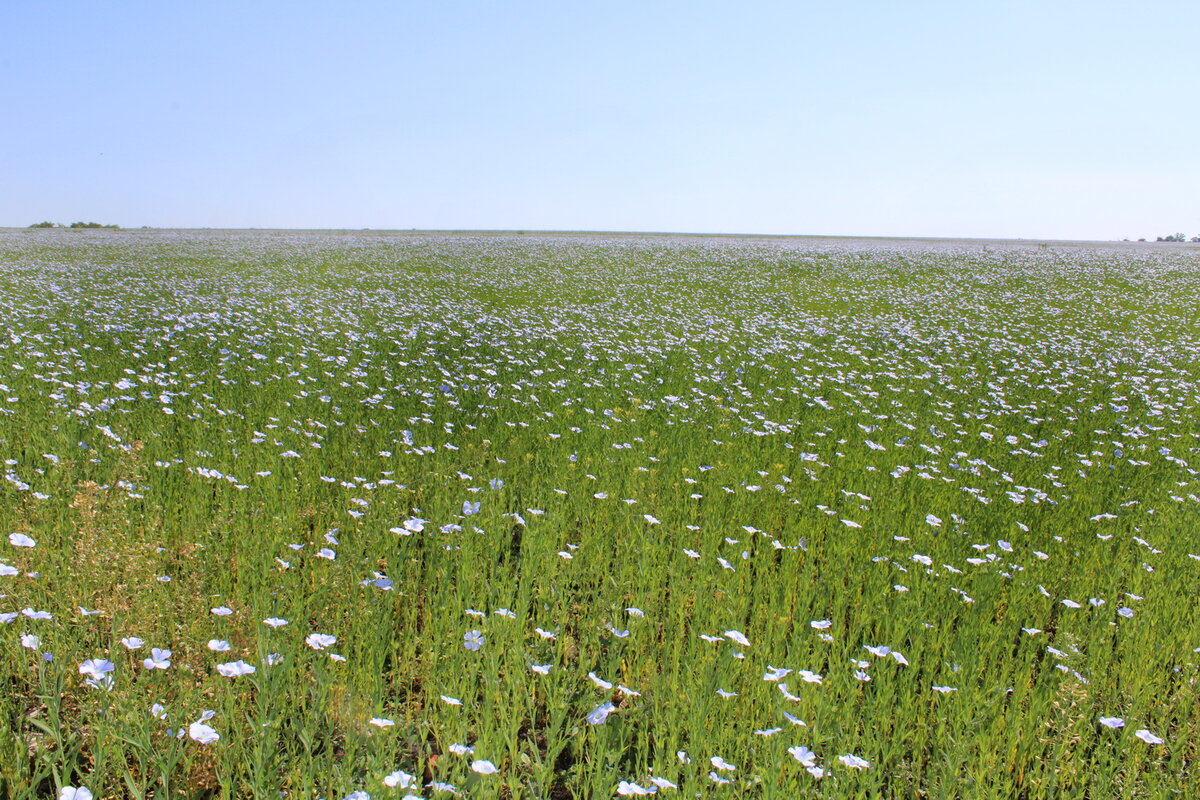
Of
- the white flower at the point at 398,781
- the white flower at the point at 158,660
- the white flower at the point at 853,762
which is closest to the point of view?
the white flower at the point at 398,781

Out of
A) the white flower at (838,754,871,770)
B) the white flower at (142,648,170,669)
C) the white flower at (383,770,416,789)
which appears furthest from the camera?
the white flower at (142,648,170,669)

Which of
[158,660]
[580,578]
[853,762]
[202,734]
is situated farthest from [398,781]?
[580,578]

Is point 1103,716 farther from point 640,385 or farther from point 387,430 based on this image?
point 640,385

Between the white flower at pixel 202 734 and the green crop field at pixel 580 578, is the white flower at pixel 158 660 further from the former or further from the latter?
the white flower at pixel 202 734

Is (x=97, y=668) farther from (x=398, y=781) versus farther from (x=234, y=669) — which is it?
(x=398, y=781)

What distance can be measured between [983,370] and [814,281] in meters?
14.4

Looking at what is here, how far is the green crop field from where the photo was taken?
2531 millimetres

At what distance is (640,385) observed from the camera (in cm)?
879

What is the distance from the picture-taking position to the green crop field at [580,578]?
253cm

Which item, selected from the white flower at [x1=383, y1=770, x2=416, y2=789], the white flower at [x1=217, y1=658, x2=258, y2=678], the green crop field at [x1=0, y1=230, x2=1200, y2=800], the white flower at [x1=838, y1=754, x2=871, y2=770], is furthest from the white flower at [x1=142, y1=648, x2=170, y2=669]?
the white flower at [x1=838, y1=754, x2=871, y2=770]

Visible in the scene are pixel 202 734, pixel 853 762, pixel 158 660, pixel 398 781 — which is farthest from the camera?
pixel 158 660

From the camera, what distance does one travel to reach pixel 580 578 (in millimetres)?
3998

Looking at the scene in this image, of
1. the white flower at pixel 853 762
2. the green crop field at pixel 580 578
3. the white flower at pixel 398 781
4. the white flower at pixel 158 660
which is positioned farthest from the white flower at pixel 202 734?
the white flower at pixel 853 762

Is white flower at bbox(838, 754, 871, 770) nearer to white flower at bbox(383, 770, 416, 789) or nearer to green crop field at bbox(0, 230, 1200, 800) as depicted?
green crop field at bbox(0, 230, 1200, 800)
